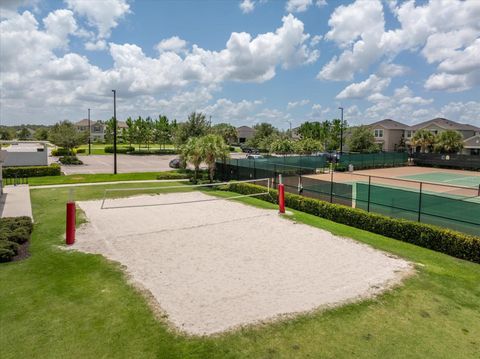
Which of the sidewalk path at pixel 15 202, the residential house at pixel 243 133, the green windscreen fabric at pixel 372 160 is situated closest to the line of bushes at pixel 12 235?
the sidewalk path at pixel 15 202

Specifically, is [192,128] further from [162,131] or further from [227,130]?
[227,130]

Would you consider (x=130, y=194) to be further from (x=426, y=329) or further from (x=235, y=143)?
(x=235, y=143)

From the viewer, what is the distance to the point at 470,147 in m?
61.5

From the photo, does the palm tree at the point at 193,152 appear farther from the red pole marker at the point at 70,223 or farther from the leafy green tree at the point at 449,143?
the leafy green tree at the point at 449,143

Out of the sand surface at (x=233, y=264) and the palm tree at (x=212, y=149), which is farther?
the palm tree at (x=212, y=149)

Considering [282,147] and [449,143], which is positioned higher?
[449,143]

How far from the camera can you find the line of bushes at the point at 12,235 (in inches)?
448

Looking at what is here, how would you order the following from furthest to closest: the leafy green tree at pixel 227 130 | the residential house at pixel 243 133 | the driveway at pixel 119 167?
1. the residential house at pixel 243 133
2. the leafy green tree at pixel 227 130
3. the driveway at pixel 119 167

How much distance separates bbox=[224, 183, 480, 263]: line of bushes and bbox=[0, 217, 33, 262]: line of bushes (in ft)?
42.4

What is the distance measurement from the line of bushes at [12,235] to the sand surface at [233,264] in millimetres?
1908

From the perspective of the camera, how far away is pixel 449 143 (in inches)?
2226

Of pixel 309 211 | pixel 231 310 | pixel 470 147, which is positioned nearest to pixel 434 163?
pixel 470 147

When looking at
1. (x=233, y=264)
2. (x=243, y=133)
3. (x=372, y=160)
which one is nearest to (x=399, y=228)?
(x=233, y=264)

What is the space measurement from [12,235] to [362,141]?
5475 centimetres
